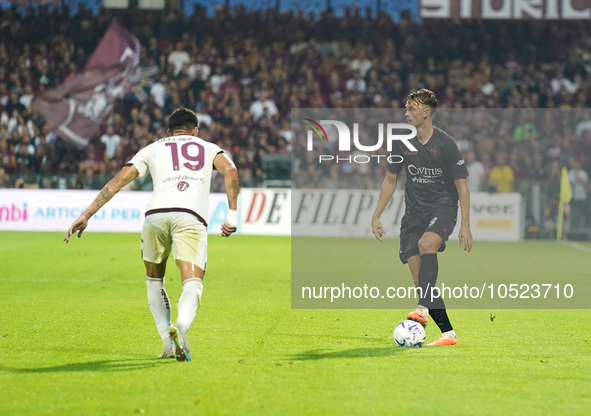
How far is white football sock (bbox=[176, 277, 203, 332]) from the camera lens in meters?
5.81

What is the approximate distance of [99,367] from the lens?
5953 mm

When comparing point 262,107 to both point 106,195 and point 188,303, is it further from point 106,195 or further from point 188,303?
point 188,303

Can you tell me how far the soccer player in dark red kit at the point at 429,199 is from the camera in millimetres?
7176

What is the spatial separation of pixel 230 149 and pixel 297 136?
6.92 feet

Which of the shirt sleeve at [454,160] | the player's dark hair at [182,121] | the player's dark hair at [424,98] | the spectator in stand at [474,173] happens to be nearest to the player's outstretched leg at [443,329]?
the shirt sleeve at [454,160]

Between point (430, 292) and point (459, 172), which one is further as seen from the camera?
point (459, 172)

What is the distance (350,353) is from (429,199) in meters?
1.69

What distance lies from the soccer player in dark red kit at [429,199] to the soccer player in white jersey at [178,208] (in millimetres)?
1952

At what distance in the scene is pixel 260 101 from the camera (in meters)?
25.7

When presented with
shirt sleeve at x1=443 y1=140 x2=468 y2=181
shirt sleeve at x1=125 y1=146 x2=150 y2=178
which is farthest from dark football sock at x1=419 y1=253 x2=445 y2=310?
shirt sleeve at x1=125 y1=146 x2=150 y2=178

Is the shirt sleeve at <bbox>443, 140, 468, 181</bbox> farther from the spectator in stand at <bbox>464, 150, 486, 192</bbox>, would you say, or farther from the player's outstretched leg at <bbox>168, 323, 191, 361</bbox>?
the spectator in stand at <bbox>464, 150, 486, 192</bbox>

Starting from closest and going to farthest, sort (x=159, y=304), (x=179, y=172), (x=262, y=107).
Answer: (x=179, y=172) → (x=159, y=304) → (x=262, y=107)

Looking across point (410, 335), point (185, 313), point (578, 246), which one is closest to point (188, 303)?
point (185, 313)

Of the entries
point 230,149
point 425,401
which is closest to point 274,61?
point 230,149
